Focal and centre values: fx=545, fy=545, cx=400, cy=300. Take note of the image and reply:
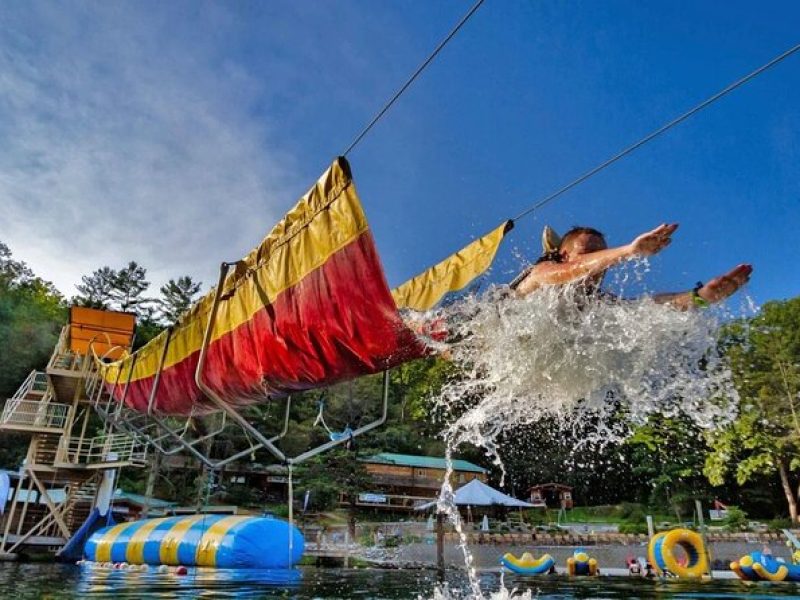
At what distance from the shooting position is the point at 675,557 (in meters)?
15.1

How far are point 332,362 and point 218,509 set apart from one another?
78.9 feet

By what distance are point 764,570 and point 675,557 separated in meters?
2.18

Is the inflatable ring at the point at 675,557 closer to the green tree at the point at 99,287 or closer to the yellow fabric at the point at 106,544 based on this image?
the yellow fabric at the point at 106,544

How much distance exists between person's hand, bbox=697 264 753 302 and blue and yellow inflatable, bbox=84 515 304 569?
9.72m

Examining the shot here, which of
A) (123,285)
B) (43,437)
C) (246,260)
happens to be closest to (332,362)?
(246,260)

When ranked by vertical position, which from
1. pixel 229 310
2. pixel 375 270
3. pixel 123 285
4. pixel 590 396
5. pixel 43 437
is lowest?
pixel 590 396

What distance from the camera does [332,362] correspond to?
143 inches

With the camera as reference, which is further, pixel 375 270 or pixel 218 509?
pixel 218 509

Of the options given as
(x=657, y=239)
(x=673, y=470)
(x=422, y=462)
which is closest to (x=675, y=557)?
(x=657, y=239)

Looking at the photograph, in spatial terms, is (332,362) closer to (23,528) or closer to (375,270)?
(375,270)

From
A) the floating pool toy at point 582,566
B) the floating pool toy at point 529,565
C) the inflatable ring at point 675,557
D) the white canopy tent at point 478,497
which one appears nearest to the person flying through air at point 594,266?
the inflatable ring at point 675,557

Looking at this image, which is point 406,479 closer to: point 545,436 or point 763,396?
point 545,436

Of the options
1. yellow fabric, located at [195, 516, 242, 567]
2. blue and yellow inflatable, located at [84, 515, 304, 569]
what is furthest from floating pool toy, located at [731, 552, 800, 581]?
yellow fabric, located at [195, 516, 242, 567]

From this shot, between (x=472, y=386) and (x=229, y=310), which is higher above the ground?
(x=229, y=310)
